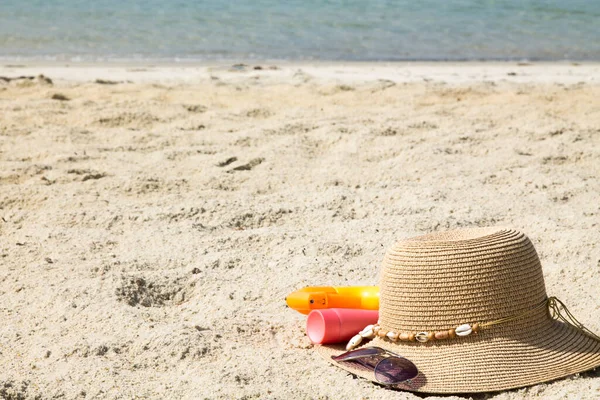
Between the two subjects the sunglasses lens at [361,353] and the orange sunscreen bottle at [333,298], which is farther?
the orange sunscreen bottle at [333,298]

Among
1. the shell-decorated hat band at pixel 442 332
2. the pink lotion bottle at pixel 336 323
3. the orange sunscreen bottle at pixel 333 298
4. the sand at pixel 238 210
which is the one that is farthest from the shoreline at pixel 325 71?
the shell-decorated hat band at pixel 442 332

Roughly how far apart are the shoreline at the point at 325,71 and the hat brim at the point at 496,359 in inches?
202

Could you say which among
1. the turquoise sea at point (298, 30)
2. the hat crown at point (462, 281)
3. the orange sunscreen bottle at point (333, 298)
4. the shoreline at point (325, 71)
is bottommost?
the orange sunscreen bottle at point (333, 298)

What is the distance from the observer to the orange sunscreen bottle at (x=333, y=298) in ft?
8.46

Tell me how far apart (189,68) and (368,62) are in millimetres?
2228

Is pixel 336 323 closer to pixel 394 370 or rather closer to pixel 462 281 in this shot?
pixel 394 370

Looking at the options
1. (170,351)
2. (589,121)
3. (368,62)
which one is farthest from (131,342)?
(368,62)

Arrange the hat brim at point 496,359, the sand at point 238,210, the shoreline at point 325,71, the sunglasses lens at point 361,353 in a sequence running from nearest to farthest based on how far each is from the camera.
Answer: the hat brim at point 496,359
the sunglasses lens at point 361,353
the sand at point 238,210
the shoreline at point 325,71

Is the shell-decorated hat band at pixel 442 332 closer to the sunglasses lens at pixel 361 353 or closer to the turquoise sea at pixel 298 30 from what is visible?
the sunglasses lens at pixel 361 353

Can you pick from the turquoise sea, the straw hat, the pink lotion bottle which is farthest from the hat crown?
the turquoise sea

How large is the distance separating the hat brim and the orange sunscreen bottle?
0.33m

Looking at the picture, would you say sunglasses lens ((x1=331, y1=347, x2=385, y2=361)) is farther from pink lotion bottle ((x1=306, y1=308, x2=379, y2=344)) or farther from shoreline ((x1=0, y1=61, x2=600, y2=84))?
shoreline ((x1=0, y1=61, x2=600, y2=84))

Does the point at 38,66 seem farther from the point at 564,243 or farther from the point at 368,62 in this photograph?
the point at 564,243

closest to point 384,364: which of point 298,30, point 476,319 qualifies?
point 476,319
